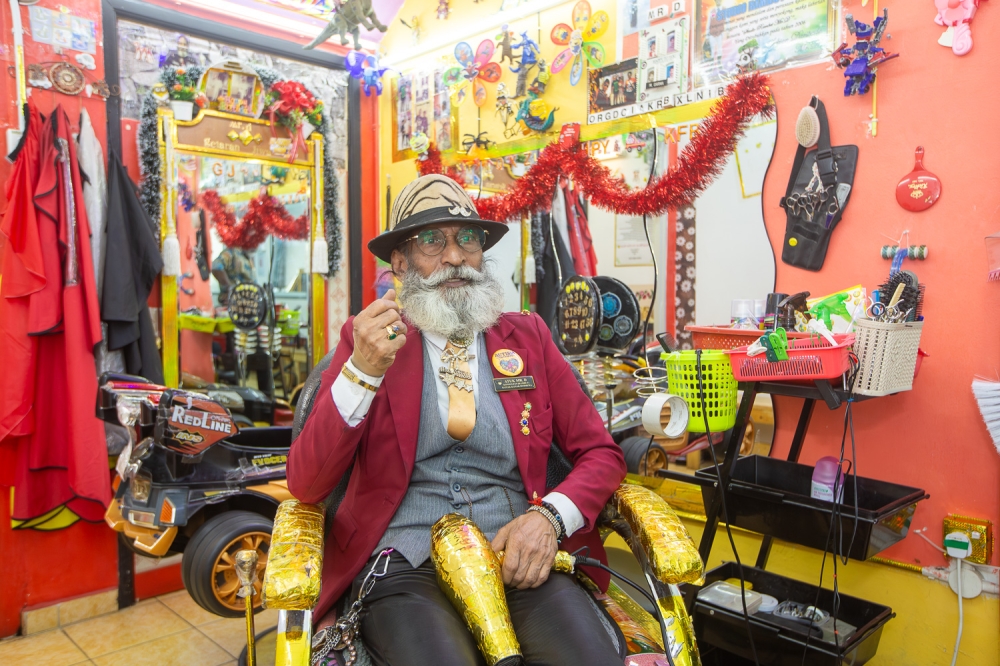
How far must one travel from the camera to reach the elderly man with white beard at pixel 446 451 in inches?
64.3

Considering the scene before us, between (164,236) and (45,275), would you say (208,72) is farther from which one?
(45,275)

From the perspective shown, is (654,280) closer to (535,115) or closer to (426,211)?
(535,115)

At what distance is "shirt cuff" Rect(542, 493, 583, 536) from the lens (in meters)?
1.81

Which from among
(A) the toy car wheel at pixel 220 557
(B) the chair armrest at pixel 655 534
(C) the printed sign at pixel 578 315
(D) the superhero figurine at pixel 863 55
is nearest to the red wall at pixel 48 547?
(A) the toy car wheel at pixel 220 557

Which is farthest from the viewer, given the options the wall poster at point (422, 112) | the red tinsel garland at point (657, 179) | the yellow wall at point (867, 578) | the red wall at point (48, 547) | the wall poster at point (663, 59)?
the wall poster at point (422, 112)

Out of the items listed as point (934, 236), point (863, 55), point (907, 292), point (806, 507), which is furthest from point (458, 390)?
point (863, 55)

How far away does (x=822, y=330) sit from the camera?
2096 millimetres

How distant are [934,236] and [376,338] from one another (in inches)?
73.9

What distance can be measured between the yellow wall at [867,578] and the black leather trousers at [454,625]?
1.26 meters

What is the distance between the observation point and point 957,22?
221 cm

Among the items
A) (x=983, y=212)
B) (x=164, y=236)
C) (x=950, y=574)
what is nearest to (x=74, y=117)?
(x=164, y=236)

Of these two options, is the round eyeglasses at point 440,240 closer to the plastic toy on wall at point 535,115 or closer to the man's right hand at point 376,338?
the man's right hand at point 376,338

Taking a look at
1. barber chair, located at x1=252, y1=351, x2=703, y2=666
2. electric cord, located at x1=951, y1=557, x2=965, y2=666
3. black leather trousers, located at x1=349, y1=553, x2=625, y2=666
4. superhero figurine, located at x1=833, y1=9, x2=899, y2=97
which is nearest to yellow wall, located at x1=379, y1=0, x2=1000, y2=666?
electric cord, located at x1=951, y1=557, x2=965, y2=666

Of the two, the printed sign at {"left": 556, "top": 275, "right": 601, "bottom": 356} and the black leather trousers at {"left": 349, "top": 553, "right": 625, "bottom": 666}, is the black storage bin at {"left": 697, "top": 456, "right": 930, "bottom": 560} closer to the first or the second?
the black leather trousers at {"left": 349, "top": 553, "right": 625, "bottom": 666}
